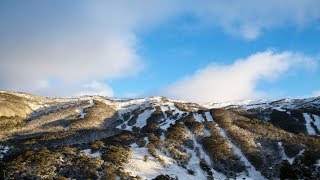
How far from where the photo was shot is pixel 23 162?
5434 cm

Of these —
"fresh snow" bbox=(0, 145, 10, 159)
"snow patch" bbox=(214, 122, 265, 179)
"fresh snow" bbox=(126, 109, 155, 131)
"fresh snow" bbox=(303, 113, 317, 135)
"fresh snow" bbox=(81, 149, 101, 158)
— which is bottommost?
"snow patch" bbox=(214, 122, 265, 179)

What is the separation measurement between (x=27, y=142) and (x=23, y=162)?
764 inches

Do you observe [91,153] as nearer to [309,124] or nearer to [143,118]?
[143,118]

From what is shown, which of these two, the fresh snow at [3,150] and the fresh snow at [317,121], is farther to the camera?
the fresh snow at [317,121]

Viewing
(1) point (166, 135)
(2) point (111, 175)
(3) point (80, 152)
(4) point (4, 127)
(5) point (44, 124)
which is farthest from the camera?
(5) point (44, 124)

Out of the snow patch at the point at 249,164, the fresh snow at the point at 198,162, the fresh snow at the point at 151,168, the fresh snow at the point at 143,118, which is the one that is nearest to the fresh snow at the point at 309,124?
the snow patch at the point at 249,164

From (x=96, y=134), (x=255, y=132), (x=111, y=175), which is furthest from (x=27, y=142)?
(x=255, y=132)

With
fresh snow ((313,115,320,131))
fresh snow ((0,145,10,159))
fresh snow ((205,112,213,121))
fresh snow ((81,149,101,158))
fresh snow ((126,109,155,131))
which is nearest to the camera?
fresh snow ((81,149,101,158))

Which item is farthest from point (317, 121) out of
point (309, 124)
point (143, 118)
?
point (143, 118)

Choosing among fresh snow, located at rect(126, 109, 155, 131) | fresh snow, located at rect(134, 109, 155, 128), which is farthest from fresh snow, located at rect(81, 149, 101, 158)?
fresh snow, located at rect(134, 109, 155, 128)

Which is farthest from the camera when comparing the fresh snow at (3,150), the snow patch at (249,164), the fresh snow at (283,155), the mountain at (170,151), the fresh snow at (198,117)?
the fresh snow at (198,117)

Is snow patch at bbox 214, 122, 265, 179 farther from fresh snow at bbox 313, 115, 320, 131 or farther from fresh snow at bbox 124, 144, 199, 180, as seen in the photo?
fresh snow at bbox 313, 115, 320, 131

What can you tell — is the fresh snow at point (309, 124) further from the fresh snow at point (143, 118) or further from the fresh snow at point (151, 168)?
the fresh snow at point (151, 168)

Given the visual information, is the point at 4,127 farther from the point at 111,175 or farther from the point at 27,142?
the point at 111,175
